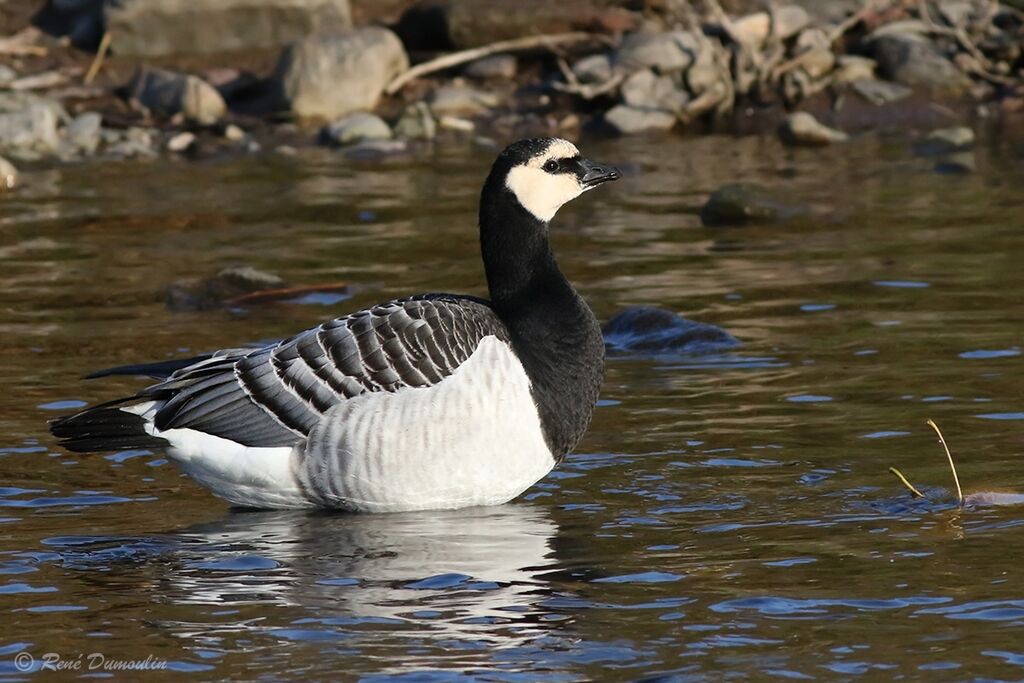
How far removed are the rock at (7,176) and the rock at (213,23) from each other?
456cm

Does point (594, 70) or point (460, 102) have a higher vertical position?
point (594, 70)

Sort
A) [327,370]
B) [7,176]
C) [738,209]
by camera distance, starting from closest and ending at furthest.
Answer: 1. [327,370]
2. [738,209]
3. [7,176]

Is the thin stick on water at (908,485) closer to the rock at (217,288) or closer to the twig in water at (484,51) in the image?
the rock at (217,288)

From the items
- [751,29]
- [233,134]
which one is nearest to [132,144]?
[233,134]

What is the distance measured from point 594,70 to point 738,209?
21.6 ft

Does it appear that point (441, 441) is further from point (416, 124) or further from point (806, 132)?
point (416, 124)

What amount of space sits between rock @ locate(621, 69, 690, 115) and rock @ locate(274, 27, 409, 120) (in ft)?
10.6

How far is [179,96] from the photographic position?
2334cm

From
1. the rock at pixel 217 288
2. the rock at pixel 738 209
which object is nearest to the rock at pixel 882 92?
the rock at pixel 738 209

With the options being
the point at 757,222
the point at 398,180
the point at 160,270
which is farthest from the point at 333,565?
the point at 398,180

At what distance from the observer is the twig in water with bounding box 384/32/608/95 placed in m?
23.9

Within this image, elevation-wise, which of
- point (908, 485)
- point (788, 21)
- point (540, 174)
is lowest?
point (908, 485)

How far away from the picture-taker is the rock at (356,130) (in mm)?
23094

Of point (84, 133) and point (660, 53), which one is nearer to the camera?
point (84, 133)
